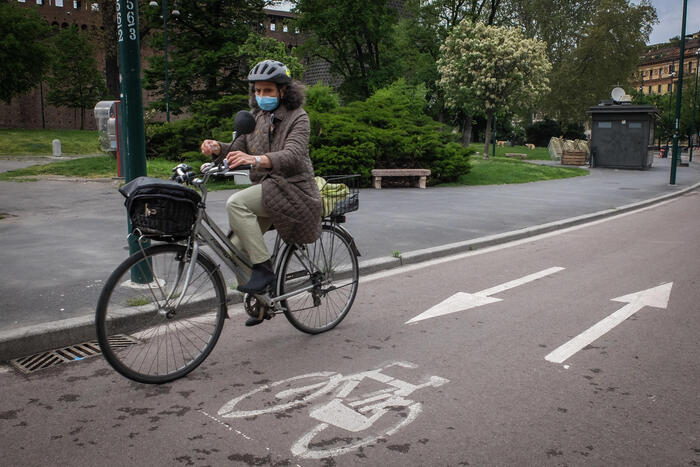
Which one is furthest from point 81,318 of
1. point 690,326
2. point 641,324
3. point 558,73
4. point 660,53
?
point 660,53

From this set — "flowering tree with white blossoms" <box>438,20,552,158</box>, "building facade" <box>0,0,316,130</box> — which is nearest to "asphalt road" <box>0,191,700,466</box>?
"flowering tree with white blossoms" <box>438,20,552,158</box>

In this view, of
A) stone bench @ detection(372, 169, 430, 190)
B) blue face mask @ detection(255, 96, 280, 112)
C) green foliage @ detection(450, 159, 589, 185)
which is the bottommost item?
green foliage @ detection(450, 159, 589, 185)

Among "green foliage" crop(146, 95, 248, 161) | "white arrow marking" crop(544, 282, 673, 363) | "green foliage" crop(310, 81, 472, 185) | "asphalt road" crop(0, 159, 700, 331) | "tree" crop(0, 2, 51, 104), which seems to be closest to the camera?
"white arrow marking" crop(544, 282, 673, 363)

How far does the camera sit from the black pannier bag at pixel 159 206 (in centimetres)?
353

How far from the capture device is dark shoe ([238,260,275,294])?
13.7ft

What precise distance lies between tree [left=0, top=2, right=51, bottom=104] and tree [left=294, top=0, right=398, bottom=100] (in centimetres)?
1814

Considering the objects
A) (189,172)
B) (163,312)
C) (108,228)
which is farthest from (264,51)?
(163,312)

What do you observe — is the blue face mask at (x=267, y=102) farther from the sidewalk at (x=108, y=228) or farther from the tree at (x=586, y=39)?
the tree at (x=586, y=39)

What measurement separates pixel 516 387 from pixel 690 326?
231cm

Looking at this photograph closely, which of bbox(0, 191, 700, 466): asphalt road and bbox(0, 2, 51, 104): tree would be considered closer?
bbox(0, 191, 700, 466): asphalt road

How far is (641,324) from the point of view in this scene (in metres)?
5.30

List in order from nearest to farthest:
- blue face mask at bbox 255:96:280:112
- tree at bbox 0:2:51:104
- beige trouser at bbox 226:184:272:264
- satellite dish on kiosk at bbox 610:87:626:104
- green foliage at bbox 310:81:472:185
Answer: beige trouser at bbox 226:184:272:264 < blue face mask at bbox 255:96:280:112 < green foliage at bbox 310:81:472:185 < satellite dish on kiosk at bbox 610:87:626:104 < tree at bbox 0:2:51:104

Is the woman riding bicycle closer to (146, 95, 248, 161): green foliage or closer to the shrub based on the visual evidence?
(146, 95, 248, 161): green foliage

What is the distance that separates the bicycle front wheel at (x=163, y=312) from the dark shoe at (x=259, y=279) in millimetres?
166
